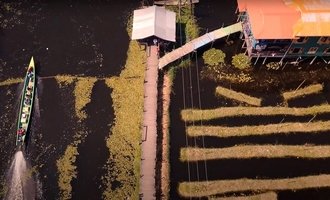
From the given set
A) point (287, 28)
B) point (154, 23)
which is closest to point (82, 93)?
point (154, 23)

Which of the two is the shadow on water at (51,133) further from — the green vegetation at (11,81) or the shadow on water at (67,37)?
the shadow on water at (67,37)

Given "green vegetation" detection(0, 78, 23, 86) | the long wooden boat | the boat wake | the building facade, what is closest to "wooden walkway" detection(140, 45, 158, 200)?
the boat wake

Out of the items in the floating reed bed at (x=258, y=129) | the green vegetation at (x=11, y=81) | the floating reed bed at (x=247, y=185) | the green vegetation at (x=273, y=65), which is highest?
the green vegetation at (x=273, y=65)

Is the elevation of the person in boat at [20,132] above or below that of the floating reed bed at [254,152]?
above

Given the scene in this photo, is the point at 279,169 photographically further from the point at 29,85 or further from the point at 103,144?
the point at 29,85

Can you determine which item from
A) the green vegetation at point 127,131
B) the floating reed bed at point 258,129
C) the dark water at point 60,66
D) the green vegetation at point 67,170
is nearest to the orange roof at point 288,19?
the floating reed bed at point 258,129

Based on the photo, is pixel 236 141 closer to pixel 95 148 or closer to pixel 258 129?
pixel 258 129

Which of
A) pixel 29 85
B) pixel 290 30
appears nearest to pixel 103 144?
pixel 29 85
